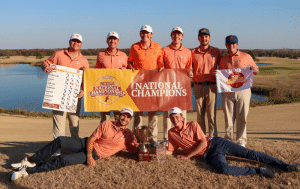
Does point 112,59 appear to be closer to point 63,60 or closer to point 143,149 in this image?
point 63,60

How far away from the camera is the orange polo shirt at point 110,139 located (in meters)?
6.01

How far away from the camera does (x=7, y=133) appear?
14.5 metres

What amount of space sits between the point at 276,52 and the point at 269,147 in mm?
92976

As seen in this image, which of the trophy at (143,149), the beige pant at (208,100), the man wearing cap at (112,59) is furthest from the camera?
the beige pant at (208,100)

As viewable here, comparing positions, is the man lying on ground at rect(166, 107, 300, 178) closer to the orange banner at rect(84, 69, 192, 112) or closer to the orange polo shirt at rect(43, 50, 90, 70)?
the orange banner at rect(84, 69, 192, 112)

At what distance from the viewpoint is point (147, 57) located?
7.41m

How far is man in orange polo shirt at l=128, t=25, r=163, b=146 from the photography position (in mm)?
7261

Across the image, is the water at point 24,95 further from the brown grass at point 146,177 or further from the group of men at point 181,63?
the brown grass at point 146,177

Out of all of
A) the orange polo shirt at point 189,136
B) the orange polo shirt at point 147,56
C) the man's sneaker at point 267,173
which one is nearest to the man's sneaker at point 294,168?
the man's sneaker at point 267,173

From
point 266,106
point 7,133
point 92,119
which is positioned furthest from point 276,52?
point 7,133

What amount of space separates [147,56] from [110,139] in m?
2.52

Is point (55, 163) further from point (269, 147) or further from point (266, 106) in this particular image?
point (266, 106)

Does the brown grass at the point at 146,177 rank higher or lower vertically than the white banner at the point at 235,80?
lower

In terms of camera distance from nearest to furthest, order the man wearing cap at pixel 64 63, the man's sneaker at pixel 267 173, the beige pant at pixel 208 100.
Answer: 1. the man's sneaker at pixel 267 173
2. the man wearing cap at pixel 64 63
3. the beige pant at pixel 208 100
